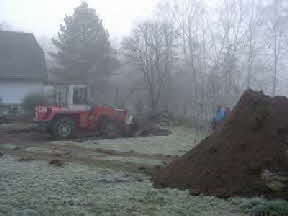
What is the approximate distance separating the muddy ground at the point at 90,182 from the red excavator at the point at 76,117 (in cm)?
170

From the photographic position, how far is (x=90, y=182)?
923cm

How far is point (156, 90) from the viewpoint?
31953 mm

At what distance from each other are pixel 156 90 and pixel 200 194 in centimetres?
2397

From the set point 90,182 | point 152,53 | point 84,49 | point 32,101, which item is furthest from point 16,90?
point 90,182

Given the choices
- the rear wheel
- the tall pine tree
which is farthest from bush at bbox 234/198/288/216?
the tall pine tree

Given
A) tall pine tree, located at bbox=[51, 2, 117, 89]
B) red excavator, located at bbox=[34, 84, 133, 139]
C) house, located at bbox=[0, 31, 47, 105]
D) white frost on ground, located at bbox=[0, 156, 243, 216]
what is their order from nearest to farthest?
white frost on ground, located at bbox=[0, 156, 243, 216]
red excavator, located at bbox=[34, 84, 133, 139]
house, located at bbox=[0, 31, 47, 105]
tall pine tree, located at bbox=[51, 2, 117, 89]

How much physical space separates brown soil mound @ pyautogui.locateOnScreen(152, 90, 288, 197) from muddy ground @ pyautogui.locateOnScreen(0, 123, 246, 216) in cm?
51

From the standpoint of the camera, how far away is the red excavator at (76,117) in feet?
60.2

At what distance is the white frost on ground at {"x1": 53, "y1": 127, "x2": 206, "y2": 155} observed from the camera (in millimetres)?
15195

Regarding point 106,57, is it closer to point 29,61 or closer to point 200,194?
point 29,61

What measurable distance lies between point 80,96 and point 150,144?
13.5 ft

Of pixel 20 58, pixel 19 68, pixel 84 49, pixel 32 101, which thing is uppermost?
pixel 84 49

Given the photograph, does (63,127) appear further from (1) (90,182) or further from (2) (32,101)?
(1) (90,182)

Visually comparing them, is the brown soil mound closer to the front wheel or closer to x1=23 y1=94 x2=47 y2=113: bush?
the front wheel
